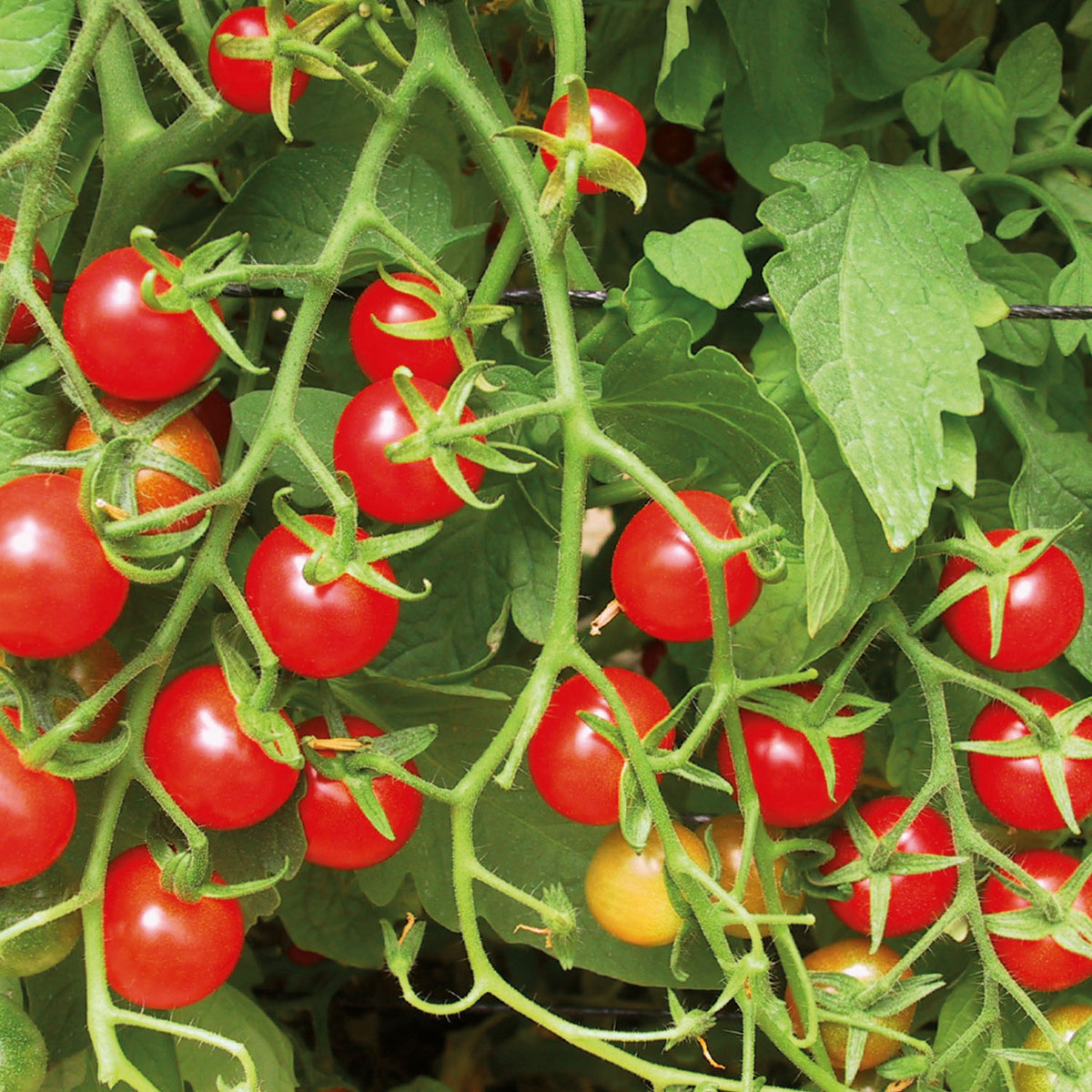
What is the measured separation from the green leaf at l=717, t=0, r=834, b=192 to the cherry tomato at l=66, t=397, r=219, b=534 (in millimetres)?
381

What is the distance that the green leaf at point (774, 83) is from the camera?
0.66 meters

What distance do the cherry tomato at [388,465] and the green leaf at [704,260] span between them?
0.49 feet

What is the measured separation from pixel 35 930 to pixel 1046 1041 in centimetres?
50

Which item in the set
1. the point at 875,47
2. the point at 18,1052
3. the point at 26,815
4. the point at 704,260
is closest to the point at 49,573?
the point at 26,815

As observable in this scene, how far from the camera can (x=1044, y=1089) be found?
58 cm

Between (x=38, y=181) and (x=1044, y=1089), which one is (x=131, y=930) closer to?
(x=38, y=181)

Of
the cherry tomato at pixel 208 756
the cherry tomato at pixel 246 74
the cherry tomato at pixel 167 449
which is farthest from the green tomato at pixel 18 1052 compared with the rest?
the cherry tomato at pixel 246 74

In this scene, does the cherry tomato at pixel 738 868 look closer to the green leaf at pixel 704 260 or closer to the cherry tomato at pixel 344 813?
the cherry tomato at pixel 344 813

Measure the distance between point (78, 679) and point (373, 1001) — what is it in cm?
61

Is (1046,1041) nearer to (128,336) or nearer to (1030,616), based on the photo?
(1030,616)

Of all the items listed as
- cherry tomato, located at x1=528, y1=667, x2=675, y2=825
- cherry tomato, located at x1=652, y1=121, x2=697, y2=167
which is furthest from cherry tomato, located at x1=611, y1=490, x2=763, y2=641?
cherry tomato, located at x1=652, y1=121, x2=697, y2=167

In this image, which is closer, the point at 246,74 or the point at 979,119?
the point at 246,74

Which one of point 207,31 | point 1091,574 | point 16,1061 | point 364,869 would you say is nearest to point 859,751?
point 1091,574

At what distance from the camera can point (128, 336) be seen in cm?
49
